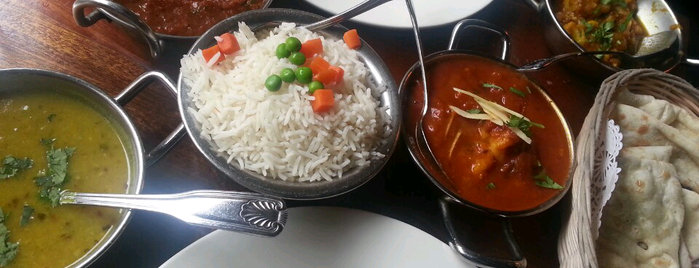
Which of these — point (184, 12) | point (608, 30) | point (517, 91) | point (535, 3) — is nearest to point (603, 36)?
point (608, 30)

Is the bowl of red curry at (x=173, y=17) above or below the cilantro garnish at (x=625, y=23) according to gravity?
above

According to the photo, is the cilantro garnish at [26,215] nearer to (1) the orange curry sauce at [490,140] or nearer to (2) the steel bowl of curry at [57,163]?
(2) the steel bowl of curry at [57,163]

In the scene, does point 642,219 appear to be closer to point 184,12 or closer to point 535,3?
point 535,3

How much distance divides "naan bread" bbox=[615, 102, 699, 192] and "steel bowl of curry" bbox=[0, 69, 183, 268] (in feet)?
5.36

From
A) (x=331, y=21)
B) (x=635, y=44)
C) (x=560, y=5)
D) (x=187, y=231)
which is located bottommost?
(x=187, y=231)

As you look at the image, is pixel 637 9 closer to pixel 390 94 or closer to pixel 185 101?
pixel 390 94

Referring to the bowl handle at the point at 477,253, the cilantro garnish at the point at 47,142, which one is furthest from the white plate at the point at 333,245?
the cilantro garnish at the point at 47,142

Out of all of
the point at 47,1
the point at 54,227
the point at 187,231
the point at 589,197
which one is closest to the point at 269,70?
the point at 187,231

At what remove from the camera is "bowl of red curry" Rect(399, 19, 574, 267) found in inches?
67.5

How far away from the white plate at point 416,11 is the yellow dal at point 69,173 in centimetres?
92

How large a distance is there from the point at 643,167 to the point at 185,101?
60.4 inches

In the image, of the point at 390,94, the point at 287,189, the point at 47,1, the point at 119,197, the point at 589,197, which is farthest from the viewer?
the point at 47,1

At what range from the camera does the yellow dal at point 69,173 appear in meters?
1.38

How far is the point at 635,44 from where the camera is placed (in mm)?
2297
